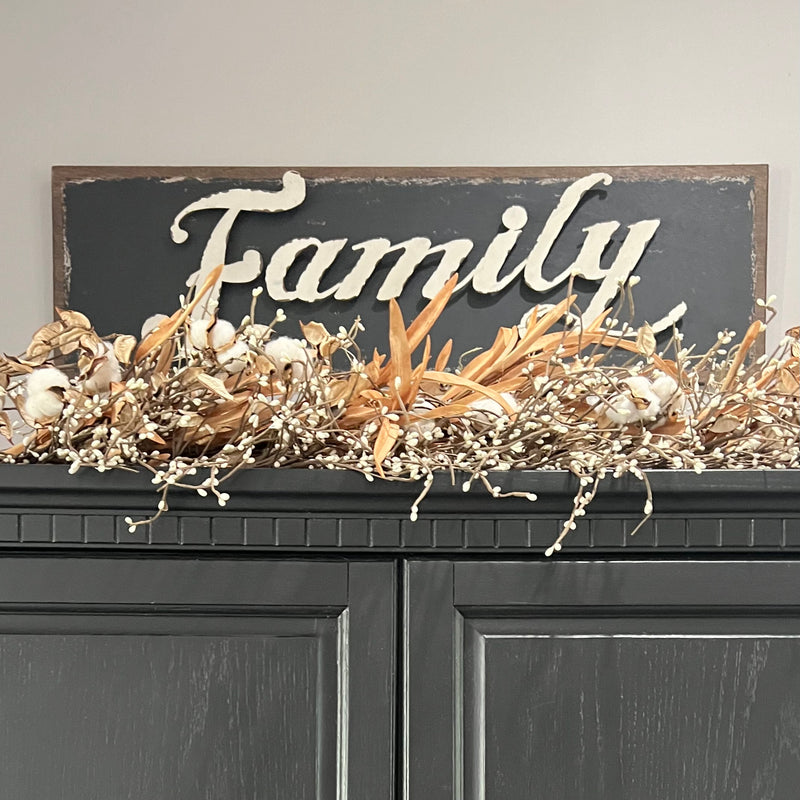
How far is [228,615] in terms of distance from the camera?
0.58 m

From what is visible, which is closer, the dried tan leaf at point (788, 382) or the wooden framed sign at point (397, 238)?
the dried tan leaf at point (788, 382)

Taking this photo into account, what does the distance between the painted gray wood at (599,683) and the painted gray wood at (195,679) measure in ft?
0.13

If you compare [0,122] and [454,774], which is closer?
[454,774]

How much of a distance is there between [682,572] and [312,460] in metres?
0.27

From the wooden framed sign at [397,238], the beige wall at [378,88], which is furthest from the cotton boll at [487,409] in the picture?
the beige wall at [378,88]

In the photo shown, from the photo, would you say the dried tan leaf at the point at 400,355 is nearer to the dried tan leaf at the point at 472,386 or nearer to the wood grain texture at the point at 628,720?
the dried tan leaf at the point at 472,386

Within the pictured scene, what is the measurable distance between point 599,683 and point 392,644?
147 millimetres

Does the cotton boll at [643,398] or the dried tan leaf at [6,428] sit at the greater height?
the cotton boll at [643,398]

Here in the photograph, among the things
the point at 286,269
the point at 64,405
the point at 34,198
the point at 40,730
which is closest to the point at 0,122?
the point at 34,198

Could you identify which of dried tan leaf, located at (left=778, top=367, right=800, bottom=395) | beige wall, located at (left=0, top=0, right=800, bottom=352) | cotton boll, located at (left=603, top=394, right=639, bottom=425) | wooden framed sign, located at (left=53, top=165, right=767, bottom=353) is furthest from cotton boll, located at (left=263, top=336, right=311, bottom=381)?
beige wall, located at (left=0, top=0, right=800, bottom=352)

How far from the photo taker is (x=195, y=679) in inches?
22.5

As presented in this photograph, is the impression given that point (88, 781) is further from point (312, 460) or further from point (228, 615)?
point (312, 460)

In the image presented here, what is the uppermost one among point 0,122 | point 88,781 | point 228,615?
point 0,122

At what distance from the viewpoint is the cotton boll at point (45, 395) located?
55 cm
